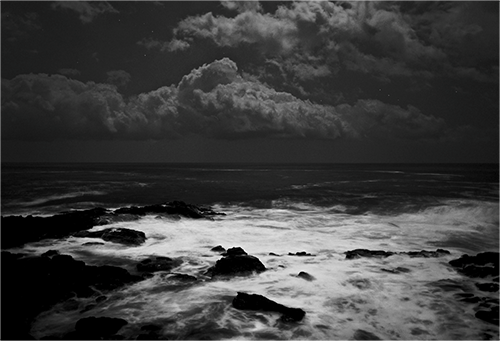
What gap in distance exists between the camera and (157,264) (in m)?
9.95

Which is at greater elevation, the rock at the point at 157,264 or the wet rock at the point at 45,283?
the wet rock at the point at 45,283

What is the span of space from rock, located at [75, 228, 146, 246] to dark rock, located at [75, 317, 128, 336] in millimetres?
6837

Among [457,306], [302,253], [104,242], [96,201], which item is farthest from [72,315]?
[96,201]

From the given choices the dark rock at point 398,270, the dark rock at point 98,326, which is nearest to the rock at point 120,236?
the dark rock at point 98,326

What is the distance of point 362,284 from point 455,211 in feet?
72.6

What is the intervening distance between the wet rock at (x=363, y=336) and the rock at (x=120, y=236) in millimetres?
9232

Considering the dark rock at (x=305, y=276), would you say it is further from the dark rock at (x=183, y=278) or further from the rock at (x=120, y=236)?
the rock at (x=120, y=236)

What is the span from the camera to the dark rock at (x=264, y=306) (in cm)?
665

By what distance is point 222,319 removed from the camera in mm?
6625

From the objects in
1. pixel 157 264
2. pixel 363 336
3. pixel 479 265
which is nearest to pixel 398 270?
pixel 479 265

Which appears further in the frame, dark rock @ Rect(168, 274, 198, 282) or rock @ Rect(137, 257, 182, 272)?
rock @ Rect(137, 257, 182, 272)

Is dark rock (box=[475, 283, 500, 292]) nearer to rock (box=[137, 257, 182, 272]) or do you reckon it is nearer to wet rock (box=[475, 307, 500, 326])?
wet rock (box=[475, 307, 500, 326])

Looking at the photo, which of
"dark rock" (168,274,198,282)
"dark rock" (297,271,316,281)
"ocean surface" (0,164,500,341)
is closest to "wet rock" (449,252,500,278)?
"ocean surface" (0,164,500,341)

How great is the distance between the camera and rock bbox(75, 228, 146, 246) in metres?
12.7
